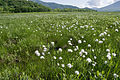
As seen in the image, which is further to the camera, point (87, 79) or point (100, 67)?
point (100, 67)

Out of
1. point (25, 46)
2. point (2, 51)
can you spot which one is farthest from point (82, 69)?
point (2, 51)

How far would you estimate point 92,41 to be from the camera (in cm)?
399

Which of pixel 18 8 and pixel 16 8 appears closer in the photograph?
pixel 18 8

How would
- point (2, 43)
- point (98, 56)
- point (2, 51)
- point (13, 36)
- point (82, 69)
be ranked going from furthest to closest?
1. point (13, 36)
2. point (2, 43)
3. point (2, 51)
4. point (98, 56)
5. point (82, 69)

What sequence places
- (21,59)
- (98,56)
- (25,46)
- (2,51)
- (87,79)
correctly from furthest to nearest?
1. (25,46)
2. (2,51)
3. (21,59)
4. (98,56)
5. (87,79)

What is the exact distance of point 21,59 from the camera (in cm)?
294

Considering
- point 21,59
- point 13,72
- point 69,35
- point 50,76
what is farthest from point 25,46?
point 69,35

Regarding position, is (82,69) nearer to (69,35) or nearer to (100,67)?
(100,67)

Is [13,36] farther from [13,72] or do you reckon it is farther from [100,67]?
[100,67]

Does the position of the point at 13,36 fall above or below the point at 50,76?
above

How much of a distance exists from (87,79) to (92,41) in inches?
84.1

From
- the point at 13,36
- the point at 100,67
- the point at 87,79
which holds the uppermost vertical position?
the point at 13,36

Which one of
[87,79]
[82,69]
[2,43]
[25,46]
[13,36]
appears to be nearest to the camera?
[87,79]

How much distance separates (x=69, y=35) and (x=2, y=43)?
277cm
